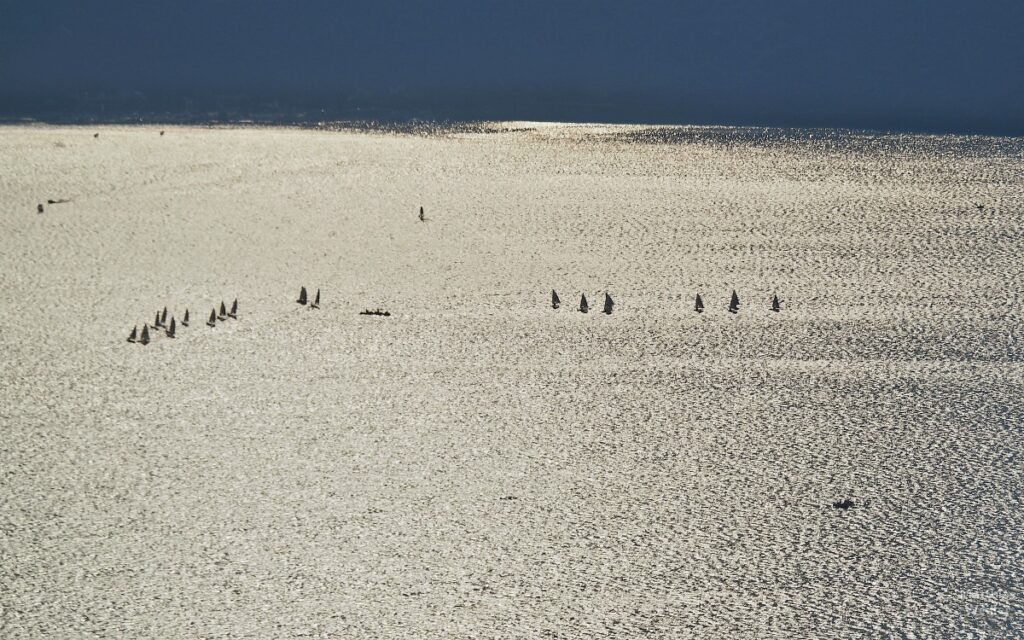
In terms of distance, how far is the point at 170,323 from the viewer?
7719mm

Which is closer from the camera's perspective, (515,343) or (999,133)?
(515,343)

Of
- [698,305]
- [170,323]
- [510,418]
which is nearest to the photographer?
[510,418]

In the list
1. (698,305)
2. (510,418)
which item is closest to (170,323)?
(510,418)

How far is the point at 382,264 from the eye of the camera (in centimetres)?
967

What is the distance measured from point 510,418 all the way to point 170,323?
2457 mm

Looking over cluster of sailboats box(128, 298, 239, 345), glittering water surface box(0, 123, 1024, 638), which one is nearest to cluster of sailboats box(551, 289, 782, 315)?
glittering water surface box(0, 123, 1024, 638)

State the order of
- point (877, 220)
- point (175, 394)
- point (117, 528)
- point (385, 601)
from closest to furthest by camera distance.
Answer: point (385, 601), point (117, 528), point (175, 394), point (877, 220)

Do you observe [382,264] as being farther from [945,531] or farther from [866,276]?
[945,531]

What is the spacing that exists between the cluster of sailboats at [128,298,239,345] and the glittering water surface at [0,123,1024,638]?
0.08m

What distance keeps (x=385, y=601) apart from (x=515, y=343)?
11.0 ft

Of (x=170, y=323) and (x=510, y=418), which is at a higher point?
(x=170, y=323)

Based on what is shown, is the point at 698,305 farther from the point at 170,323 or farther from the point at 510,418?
the point at 170,323

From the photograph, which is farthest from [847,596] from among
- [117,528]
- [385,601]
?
[117,528]

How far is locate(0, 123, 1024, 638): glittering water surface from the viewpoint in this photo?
173 inches
